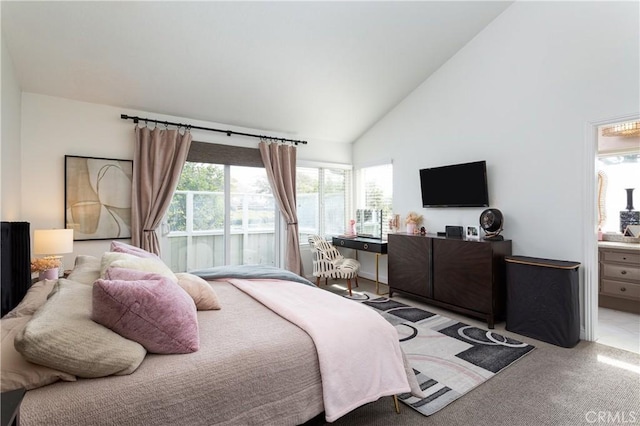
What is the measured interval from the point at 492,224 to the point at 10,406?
3.84 m

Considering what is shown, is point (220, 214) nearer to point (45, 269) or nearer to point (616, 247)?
point (45, 269)

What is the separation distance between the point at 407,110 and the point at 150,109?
352cm

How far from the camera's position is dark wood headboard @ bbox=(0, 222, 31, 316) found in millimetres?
1912

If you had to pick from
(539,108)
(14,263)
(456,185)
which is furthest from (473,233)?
(14,263)

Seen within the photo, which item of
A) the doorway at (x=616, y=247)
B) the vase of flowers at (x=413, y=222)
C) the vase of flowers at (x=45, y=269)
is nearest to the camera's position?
the vase of flowers at (x=45, y=269)

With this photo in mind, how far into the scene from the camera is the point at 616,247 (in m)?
3.85

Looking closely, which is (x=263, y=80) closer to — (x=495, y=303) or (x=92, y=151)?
(x=92, y=151)

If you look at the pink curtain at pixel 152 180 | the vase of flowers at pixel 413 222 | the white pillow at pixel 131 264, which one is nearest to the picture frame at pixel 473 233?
the vase of flowers at pixel 413 222

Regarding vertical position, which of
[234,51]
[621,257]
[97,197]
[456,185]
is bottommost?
[621,257]

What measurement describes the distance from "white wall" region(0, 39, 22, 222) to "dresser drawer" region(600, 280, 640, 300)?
20.2ft

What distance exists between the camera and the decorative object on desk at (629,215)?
4155mm

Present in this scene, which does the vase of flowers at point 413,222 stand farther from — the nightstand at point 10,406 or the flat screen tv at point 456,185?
the nightstand at point 10,406

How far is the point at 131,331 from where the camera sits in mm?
1354

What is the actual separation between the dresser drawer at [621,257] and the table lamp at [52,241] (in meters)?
5.95
